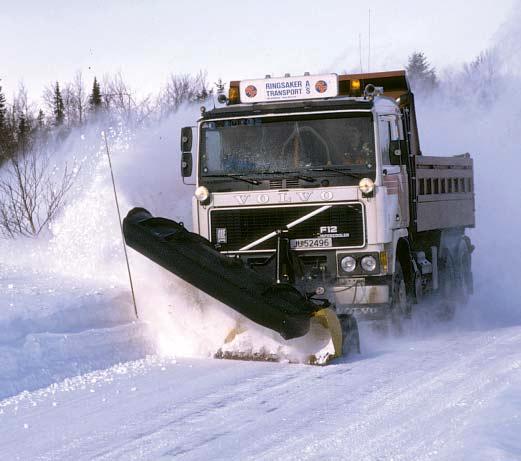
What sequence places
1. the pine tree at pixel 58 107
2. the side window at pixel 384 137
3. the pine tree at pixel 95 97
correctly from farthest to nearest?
the pine tree at pixel 58 107 < the pine tree at pixel 95 97 < the side window at pixel 384 137

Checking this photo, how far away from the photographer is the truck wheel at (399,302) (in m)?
10.6

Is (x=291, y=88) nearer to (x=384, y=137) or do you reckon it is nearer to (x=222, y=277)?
(x=384, y=137)

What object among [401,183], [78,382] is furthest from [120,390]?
[401,183]

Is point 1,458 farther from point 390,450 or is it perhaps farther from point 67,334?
point 67,334

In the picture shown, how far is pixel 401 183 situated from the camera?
11.0m

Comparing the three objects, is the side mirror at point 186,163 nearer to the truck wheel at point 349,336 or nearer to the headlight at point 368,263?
the headlight at point 368,263

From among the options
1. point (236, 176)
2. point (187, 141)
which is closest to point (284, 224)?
point (236, 176)

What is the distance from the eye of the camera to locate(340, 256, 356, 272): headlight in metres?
10.1

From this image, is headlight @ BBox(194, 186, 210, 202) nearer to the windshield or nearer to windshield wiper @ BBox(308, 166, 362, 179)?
the windshield

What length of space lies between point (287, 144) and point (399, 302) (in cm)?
227

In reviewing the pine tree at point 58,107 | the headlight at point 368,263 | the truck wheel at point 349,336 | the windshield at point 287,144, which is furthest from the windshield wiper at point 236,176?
the pine tree at point 58,107

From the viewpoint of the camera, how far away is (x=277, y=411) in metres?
6.44

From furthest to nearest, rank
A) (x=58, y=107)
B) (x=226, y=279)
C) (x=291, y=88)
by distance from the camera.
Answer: (x=58, y=107), (x=291, y=88), (x=226, y=279)

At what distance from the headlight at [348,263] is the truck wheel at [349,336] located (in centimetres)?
94
